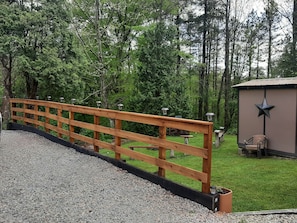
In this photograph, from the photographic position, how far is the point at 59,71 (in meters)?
8.20

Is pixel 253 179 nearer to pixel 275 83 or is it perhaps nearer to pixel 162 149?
pixel 162 149

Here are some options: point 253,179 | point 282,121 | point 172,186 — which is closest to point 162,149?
point 172,186

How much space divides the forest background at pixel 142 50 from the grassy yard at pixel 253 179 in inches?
160

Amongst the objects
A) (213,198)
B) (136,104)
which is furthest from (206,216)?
(136,104)

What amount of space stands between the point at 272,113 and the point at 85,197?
5.85 metres

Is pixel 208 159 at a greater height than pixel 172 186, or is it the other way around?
pixel 208 159

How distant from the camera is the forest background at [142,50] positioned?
27.0 feet

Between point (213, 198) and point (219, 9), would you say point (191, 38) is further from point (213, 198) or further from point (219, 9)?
point (213, 198)

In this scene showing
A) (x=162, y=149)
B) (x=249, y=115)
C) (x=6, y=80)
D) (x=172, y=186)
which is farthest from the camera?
(x=6, y=80)

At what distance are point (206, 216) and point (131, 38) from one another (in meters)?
10.9

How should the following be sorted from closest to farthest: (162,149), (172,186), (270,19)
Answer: (172,186)
(162,149)
(270,19)

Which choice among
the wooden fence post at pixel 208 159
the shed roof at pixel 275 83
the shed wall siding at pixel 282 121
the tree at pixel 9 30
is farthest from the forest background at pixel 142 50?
the wooden fence post at pixel 208 159

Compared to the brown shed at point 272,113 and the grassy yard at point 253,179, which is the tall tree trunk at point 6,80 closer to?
the grassy yard at point 253,179

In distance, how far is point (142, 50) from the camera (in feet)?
38.4
